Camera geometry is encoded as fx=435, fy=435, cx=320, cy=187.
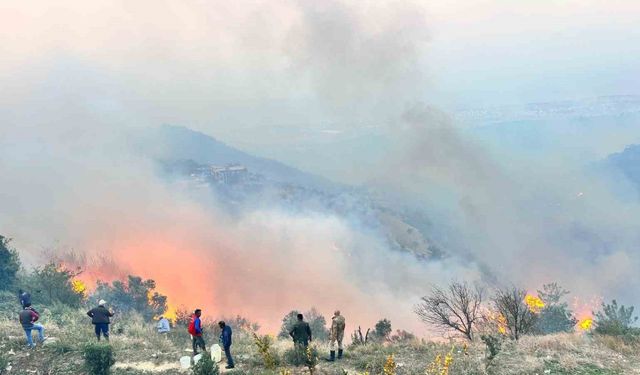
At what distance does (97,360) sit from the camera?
43.1ft

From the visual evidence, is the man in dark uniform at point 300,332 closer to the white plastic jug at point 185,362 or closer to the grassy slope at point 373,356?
the grassy slope at point 373,356

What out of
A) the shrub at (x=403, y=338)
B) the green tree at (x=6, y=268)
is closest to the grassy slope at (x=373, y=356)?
the shrub at (x=403, y=338)

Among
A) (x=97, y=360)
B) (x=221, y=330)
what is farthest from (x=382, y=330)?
(x=97, y=360)

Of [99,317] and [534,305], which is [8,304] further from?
[534,305]

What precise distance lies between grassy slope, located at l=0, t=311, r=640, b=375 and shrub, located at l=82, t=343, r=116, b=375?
2.06 feet

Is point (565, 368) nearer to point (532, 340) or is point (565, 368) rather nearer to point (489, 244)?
point (532, 340)

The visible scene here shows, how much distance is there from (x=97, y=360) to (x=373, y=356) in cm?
872

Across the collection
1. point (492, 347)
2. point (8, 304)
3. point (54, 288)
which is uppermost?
point (54, 288)

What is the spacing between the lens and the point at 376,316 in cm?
10812

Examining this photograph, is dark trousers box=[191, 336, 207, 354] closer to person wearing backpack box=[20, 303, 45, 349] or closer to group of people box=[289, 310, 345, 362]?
group of people box=[289, 310, 345, 362]

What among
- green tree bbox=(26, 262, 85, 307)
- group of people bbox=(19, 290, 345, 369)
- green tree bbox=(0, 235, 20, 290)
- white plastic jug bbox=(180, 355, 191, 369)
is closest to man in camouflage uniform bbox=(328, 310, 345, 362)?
group of people bbox=(19, 290, 345, 369)

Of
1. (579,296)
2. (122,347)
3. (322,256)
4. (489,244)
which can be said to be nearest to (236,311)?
(322,256)

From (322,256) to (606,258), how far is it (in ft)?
369

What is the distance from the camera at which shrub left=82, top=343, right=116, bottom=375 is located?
1312 cm
